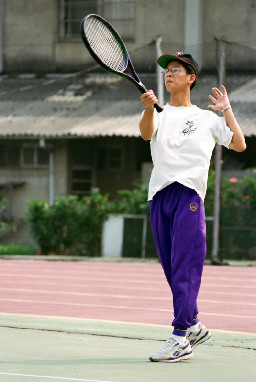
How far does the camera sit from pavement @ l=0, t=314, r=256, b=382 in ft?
20.0

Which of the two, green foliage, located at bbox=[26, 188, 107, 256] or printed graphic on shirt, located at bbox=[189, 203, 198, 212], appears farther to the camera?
green foliage, located at bbox=[26, 188, 107, 256]

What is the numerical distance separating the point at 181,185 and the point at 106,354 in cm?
132

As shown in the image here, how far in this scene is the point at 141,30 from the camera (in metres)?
28.7

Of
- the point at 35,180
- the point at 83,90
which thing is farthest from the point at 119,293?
the point at 83,90

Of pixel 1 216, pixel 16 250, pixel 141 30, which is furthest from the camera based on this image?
pixel 141 30

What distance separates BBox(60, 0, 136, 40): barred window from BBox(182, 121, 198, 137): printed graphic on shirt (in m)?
21.9

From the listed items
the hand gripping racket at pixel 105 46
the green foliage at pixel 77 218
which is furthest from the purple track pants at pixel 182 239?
the green foliage at pixel 77 218

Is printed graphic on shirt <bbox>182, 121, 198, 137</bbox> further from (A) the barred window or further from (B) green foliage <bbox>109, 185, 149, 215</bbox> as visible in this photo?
(A) the barred window

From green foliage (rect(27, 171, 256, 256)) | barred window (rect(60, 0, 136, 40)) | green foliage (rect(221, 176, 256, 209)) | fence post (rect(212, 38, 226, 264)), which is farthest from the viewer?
barred window (rect(60, 0, 136, 40))

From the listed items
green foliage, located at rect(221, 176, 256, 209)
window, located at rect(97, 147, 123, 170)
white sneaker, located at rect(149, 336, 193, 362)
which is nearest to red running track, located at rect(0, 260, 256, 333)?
white sneaker, located at rect(149, 336, 193, 362)

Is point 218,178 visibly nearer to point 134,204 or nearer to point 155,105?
point 134,204

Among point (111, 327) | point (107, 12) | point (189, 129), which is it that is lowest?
point (111, 327)

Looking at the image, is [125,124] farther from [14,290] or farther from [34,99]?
[14,290]

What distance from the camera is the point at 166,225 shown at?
7039mm
